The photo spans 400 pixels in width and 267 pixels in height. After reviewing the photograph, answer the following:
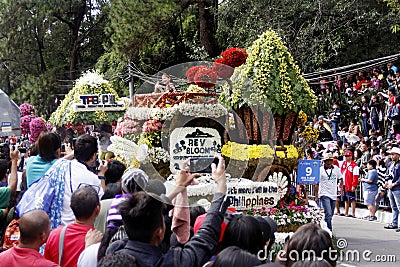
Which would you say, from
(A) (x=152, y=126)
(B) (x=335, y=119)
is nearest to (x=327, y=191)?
(A) (x=152, y=126)

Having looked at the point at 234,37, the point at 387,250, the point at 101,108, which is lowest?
the point at 387,250

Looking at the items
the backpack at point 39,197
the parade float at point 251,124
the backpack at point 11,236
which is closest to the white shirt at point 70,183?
the backpack at point 39,197

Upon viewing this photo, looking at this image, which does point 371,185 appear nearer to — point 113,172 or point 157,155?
point 157,155

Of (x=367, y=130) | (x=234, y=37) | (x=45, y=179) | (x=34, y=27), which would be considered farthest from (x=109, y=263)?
(x=34, y=27)

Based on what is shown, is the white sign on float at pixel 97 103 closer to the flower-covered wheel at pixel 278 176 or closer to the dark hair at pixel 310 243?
the flower-covered wheel at pixel 278 176

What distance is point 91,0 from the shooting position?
40.6 metres

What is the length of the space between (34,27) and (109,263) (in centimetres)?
3844

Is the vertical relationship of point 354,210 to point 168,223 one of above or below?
below

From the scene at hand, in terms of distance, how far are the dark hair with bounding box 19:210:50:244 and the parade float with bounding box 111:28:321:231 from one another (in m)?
Result: 4.88

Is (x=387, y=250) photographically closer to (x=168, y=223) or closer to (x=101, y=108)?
(x=168, y=223)

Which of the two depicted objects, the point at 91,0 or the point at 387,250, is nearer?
the point at 387,250

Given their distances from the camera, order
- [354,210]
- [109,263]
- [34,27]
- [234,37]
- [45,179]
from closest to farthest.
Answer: [109,263] → [45,179] → [354,210] → [234,37] → [34,27]

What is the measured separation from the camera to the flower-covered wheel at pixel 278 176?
998cm

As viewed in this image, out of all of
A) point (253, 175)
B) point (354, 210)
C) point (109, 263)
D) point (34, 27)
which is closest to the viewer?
point (109, 263)
